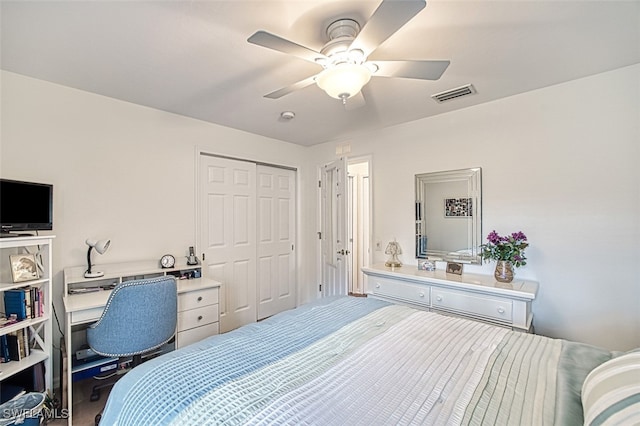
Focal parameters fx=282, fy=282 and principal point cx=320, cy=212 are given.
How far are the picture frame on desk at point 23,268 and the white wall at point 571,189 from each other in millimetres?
3443

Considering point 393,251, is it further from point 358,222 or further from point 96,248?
point 96,248

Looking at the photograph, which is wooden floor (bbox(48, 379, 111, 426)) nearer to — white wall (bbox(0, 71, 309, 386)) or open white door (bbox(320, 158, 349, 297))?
white wall (bbox(0, 71, 309, 386))

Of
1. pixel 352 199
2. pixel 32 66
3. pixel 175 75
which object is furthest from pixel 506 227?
pixel 32 66

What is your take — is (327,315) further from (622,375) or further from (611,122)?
(611,122)

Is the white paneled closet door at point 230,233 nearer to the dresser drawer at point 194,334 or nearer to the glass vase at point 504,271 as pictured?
the dresser drawer at point 194,334

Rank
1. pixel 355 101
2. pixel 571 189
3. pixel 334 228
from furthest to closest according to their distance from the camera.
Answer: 1. pixel 334 228
2. pixel 571 189
3. pixel 355 101

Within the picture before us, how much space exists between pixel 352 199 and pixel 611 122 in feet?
10.7

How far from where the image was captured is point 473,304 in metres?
2.30

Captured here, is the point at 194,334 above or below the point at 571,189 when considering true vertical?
below

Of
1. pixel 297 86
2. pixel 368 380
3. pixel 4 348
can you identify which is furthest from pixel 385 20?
pixel 4 348

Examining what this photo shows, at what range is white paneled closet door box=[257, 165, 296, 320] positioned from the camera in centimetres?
373

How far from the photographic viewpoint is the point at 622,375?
849mm

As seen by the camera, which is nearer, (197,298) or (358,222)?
(197,298)

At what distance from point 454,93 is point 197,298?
283 cm
